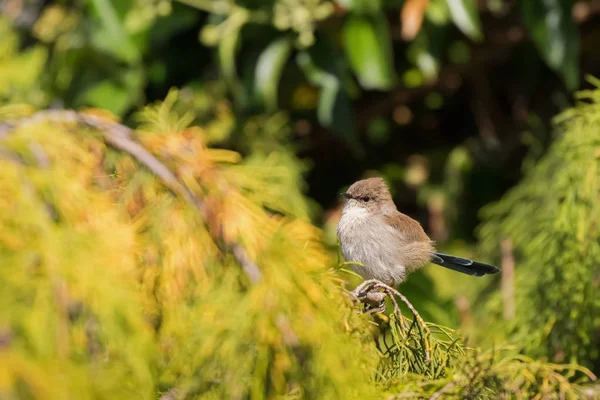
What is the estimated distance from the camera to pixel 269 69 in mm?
3682

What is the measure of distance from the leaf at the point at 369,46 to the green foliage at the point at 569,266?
0.97m

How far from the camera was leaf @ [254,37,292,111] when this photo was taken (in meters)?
3.68

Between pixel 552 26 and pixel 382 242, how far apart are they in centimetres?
135

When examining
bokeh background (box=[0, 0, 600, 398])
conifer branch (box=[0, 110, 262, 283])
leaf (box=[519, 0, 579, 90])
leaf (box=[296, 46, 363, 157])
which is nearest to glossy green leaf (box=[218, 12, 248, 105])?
bokeh background (box=[0, 0, 600, 398])

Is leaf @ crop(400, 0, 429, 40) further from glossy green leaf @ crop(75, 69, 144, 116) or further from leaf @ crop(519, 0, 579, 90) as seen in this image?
glossy green leaf @ crop(75, 69, 144, 116)

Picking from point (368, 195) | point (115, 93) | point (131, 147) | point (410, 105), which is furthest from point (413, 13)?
point (131, 147)

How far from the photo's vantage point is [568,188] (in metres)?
2.67

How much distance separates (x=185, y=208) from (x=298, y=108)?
264 cm

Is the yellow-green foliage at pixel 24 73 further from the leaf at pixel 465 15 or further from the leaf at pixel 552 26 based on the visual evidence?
the leaf at pixel 552 26

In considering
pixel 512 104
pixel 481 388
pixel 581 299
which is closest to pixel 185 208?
pixel 481 388

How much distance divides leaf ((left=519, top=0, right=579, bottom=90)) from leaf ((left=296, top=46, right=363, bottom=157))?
942mm

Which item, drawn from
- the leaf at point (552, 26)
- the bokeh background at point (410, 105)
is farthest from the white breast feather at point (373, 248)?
the leaf at point (552, 26)

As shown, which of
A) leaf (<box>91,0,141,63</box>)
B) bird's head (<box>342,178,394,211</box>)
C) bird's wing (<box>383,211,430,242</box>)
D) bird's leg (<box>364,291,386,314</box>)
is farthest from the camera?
leaf (<box>91,0,141,63</box>)

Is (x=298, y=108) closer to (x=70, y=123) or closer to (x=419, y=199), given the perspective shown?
(x=419, y=199)
